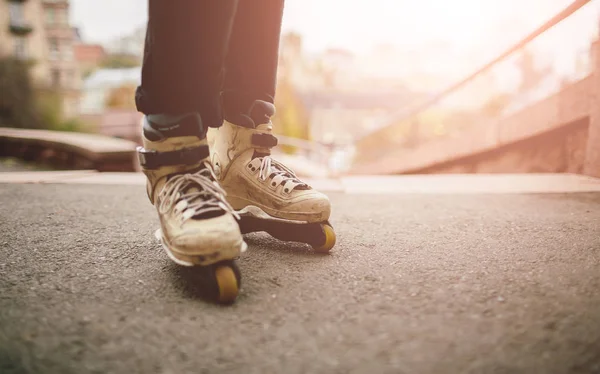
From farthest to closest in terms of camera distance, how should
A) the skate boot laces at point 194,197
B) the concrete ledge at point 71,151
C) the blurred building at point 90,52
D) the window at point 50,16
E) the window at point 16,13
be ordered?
the blurred building at point 90,52 → the window at point 50,16 → the window at point 16,13 → the concrete ledge at point 71,151 → the skate boot laces at point 194,197

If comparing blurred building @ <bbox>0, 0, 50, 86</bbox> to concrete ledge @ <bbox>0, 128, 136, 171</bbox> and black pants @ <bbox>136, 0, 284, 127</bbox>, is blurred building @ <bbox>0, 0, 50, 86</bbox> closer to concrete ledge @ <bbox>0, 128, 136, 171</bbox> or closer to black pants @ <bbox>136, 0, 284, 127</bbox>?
concrete ledge @ <bbox>0, 128, 136, 171</bbox>

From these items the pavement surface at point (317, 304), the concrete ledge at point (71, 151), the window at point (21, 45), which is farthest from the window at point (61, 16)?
the pavement surface at point (317, 304)

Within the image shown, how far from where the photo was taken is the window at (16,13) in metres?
15.2

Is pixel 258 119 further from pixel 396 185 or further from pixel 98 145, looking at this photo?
pixel 98 145

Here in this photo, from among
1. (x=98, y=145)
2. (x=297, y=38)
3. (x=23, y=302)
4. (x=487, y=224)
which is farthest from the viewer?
(x=297, y=38)

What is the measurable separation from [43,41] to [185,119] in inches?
793

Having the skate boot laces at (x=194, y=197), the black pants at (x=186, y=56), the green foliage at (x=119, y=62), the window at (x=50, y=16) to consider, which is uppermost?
the green foliage at (x=119, y=62)

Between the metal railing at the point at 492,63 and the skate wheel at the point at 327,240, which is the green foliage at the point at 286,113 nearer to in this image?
the metal railing at the point at 492,63

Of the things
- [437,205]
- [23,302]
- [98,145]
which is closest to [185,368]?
[23,302]

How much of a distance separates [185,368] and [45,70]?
61.0ft

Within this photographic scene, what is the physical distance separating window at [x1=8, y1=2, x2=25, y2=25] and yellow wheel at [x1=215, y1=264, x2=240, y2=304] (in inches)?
757

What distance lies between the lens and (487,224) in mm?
1232

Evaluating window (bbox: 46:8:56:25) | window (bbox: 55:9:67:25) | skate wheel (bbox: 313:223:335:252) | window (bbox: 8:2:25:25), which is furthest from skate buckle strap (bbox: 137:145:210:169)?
window (bbox: 46:8:56:25)

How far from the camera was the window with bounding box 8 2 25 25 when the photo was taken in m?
15.2
